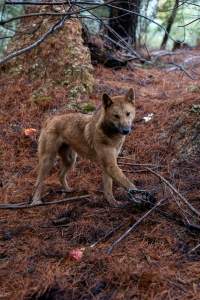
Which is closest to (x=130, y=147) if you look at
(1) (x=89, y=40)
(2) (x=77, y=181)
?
(2) (x=77, y=181)

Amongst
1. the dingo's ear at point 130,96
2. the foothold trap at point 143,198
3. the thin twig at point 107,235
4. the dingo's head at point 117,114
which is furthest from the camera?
the dingo's ear at point 130,96

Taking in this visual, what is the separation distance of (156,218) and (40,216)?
1.60 m

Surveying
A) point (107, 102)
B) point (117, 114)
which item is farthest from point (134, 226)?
point (107, 102)

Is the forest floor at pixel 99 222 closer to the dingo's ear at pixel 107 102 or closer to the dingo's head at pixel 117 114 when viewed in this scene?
the dingo's head at pixel 117 114

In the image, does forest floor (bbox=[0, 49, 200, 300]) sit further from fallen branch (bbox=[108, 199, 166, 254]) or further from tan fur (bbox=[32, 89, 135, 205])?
tan fur (bbox=[32, 89, 135, 205])

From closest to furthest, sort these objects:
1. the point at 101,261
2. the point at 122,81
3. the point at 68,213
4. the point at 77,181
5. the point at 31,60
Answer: the point at 101,261 → the point at 68,213 → the point at 77,181 → the point at 31,60 → the point at 122,81

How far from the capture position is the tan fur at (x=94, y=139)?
254 inches

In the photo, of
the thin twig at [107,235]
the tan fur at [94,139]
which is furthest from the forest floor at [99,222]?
the tan fur at [94,139]

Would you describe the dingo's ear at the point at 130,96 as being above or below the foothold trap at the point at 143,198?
above

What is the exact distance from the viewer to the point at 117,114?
6469mm

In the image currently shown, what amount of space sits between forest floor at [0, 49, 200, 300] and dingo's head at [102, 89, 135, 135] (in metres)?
0.65

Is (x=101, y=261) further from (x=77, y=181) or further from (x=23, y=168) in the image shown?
(x=23, y=168)

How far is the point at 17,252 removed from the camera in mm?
5293

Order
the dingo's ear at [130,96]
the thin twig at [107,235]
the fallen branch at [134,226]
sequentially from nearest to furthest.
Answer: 1. the fallen branch at [134,226]
2. the thin twig at [107,235]
3. the dingo's ear at [130,96]
